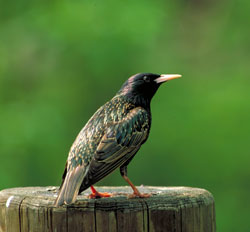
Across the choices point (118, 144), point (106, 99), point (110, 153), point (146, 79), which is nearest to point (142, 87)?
point (146, 79)

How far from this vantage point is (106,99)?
1317 centimetres

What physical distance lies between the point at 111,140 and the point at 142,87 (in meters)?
0.90

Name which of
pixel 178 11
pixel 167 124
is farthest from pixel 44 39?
pixel 178 11

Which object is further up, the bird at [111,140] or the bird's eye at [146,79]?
the bird's eye at [146,79]

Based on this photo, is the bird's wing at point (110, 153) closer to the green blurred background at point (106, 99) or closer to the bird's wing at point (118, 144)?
the bird's wing at point (118, 144)

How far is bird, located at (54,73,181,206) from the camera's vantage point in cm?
491

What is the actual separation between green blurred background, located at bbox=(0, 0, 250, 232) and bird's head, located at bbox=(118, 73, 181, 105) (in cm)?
640

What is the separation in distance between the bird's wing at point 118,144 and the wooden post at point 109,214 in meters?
0.40

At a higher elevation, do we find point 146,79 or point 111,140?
point 146,79

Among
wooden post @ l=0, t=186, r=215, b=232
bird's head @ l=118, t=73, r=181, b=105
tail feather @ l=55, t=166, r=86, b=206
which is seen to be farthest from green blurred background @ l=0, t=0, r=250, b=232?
wooden post @ l=0, t=186, r=215, b=232

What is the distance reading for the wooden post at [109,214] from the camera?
4.23 m

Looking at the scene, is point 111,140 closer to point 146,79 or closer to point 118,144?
point 118,144

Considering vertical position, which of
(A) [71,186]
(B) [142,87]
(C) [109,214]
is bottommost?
(C) [109,214]

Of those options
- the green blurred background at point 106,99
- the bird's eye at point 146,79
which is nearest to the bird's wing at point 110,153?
the bird's eye at point 146,79
